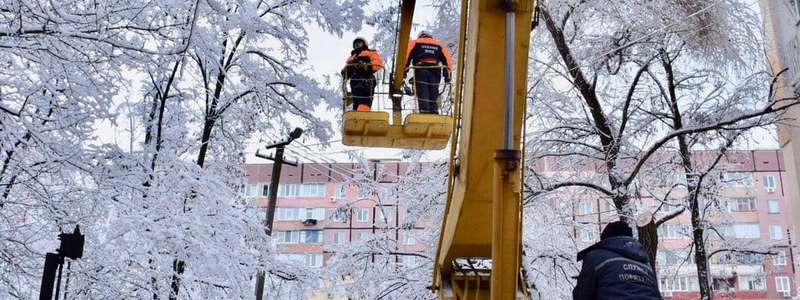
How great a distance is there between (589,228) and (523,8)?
1065 cm

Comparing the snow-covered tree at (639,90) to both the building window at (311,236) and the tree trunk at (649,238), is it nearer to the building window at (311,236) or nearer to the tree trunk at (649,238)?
the tree trunk at (649,238)

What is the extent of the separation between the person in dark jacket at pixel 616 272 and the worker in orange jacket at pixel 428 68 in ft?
15.7

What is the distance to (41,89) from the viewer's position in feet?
21.3

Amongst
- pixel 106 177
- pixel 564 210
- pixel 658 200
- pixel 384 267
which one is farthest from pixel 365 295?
pixel 106 177

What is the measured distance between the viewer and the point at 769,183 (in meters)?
43.7

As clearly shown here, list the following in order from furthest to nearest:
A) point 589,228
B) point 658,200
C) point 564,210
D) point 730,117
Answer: point 589,228 → point 564,210 → point 658,200 → point 730,117

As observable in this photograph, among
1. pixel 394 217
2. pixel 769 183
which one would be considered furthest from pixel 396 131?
pixel 769 183

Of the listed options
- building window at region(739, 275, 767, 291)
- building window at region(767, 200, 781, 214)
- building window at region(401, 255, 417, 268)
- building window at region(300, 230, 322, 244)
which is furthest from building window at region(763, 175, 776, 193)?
building window at region(401, 255, 417, 268)

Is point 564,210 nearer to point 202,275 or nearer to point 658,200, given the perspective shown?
point 658,200

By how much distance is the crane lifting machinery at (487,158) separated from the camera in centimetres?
396

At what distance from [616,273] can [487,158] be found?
1585 mm

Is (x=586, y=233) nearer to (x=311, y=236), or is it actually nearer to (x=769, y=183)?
(x=769, y=183)

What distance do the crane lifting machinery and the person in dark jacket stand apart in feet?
1.84

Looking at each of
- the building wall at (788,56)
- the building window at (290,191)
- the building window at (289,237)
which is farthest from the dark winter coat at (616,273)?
the building window at (290,191)
